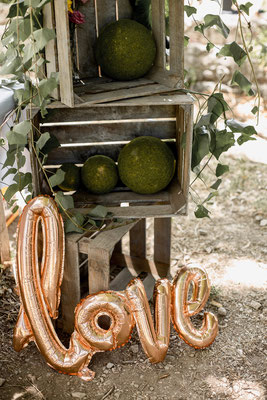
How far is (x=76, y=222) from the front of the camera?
5.95 feet

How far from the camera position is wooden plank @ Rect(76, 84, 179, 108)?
5.41ft

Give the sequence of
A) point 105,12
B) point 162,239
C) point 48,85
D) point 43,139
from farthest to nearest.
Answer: point 162,239 → point 105,12 → point 43,139 → point 48,85

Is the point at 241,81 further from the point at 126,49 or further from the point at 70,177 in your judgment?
the point at 70,177

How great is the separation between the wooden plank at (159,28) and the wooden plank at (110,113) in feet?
0.76

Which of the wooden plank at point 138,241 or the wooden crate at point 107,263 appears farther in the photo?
the wooden plank at point 138,241

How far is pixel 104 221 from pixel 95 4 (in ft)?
2.91

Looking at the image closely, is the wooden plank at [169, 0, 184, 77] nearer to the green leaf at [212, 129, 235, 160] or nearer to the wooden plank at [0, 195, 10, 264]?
the green leaf at [212, 129, 235, 160]

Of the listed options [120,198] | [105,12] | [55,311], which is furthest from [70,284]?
[105,12]

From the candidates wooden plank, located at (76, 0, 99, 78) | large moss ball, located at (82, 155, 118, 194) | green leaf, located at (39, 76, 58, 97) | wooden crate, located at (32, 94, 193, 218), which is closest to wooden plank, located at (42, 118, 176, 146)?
wooden crate, located at (32, 94, 193, 218)

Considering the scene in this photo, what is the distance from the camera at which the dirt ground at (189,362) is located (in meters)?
1.72

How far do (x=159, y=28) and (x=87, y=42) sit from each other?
12.5 inches

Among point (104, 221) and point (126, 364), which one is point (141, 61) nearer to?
point (104, 221)

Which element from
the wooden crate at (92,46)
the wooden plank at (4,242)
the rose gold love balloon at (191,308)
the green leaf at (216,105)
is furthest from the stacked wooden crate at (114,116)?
the wooden plank at (4,242)

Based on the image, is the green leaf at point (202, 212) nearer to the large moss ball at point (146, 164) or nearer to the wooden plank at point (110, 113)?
the large moss ball at point (146, 164)
